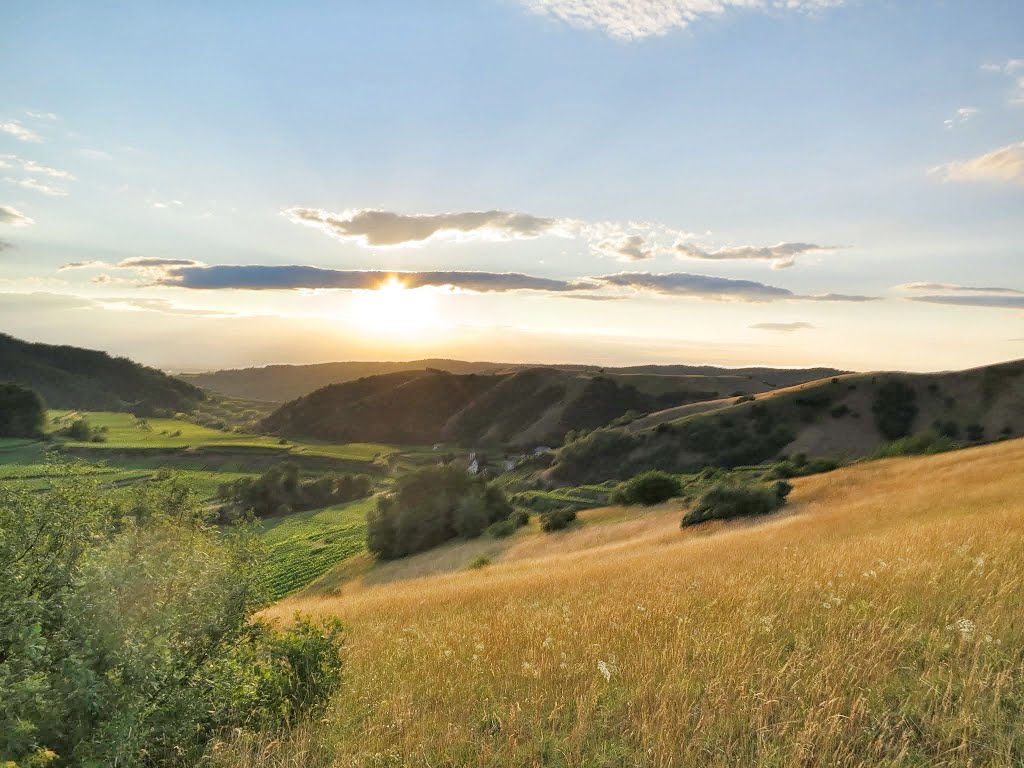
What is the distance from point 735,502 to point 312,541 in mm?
58452

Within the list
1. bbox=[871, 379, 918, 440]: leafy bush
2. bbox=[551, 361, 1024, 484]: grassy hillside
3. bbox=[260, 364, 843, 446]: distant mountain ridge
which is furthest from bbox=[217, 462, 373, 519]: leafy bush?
bbox=[871, 379, 918, 440]: leafy bush

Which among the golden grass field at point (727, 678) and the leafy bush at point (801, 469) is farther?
the leafy bush at point (801, 469)

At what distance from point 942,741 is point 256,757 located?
225 inches

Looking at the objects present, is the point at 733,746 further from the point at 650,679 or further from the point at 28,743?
the point at 28,743

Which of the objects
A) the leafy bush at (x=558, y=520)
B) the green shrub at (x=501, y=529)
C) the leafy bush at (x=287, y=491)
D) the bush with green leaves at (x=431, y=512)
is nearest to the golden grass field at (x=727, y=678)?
the leafy bush at (x=558, y=520)

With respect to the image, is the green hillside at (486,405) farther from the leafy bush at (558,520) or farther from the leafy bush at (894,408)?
the leafy bush at (558,520)

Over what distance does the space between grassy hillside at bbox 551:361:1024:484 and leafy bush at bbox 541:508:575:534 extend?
36.4 metres

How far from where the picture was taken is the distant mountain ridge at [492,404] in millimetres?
147875

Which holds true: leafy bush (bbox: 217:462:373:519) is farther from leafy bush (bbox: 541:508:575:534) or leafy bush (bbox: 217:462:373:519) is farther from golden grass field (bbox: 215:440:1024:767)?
golden grass field (bbox: 215:440:1024:767)

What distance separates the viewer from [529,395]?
16588cm

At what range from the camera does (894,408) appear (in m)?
89.9

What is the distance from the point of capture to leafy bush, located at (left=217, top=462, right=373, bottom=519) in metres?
98.0

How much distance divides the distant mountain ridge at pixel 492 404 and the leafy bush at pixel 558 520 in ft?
281

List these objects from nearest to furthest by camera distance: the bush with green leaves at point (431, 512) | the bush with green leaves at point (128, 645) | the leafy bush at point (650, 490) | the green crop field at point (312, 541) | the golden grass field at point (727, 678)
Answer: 1. the bush with green leaves at point (128, 645)
2. the golden grass field at point (727, 678)
3. the leafy bush at point (650, 490)
4. the green crop field at point (312, 541)
5. the bush with green leaves at point (431, 512)
